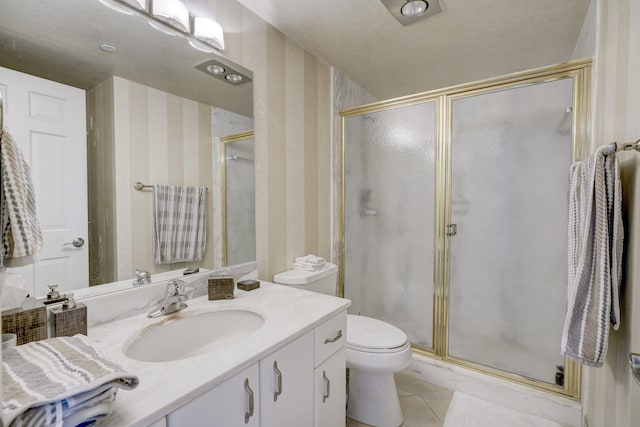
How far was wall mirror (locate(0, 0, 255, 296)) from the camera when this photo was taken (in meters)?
0.92

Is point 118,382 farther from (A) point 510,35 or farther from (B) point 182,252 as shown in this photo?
(A) point 510,35

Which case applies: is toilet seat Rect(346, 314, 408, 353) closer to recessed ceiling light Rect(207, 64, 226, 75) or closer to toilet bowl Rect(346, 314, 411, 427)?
toilet bowl Rect(346, 314, 411, 427)

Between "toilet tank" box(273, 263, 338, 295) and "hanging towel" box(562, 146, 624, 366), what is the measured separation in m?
1.16

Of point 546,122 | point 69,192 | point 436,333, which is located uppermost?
point 546,122

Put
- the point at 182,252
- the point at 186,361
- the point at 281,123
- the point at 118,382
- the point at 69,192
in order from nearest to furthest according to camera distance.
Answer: the point at 118,382, the point at 186,361, the point at 69,192, the point at 182,252, the point at 281,123

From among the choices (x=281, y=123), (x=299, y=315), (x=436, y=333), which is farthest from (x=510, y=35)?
(x=299, y=315)

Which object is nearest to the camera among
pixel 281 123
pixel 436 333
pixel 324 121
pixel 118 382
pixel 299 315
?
pixel 118 382

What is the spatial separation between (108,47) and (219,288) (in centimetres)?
101

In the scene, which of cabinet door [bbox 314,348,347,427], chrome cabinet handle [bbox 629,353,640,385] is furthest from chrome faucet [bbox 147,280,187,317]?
chrome cabinet handle [bbox 629,353,640,385]

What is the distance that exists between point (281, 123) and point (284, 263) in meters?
0.87

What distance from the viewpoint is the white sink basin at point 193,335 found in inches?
39.4

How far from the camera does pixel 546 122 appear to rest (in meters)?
1.66

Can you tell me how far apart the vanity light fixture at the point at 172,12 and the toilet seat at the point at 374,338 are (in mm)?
1686

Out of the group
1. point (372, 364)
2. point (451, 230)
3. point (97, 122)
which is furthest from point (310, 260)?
point (97, 122)
